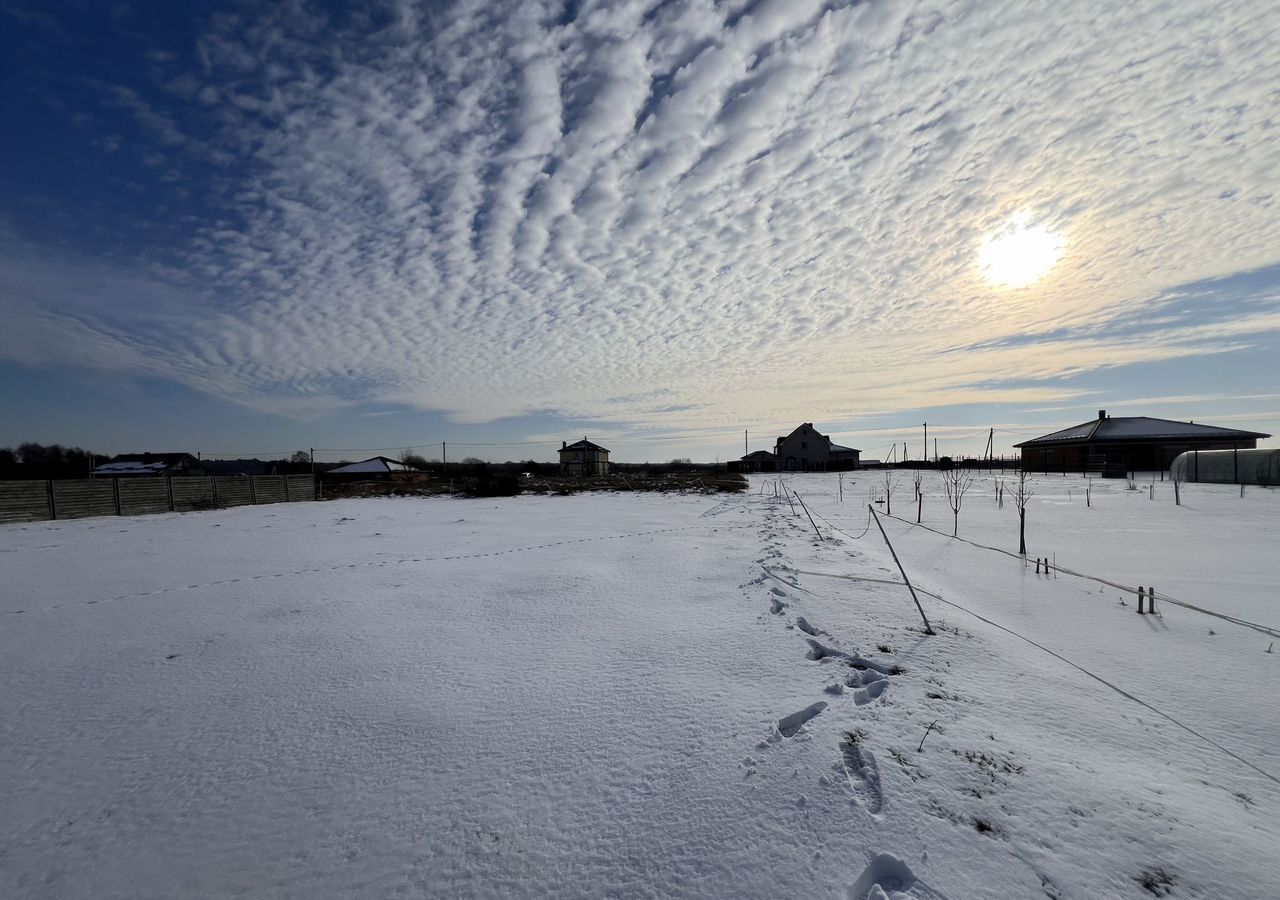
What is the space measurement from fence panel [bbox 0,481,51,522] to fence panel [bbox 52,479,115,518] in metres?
0.25

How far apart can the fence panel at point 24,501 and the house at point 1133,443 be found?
143ft

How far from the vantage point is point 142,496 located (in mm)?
16484

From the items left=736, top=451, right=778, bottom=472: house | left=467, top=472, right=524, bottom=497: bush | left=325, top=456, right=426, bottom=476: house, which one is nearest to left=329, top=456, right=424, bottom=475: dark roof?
left=325, top=456, right=426, bottom=476: house

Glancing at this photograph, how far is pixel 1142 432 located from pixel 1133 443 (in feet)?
5.29

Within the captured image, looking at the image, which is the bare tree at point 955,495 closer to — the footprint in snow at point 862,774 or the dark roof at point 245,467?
the footprint in snow at point 862,774

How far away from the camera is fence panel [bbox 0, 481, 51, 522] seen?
1362 cm

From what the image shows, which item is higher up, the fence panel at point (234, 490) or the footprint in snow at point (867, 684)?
the fence panel at point (234, 490)

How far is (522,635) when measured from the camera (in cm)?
410

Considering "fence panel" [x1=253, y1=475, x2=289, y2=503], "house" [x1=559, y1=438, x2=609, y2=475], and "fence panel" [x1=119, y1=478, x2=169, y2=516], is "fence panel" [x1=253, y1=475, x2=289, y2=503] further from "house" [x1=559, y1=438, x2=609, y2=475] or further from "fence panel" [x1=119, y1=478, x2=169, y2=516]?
"house" [x1=559, y1=438, x2=609, y2=475]

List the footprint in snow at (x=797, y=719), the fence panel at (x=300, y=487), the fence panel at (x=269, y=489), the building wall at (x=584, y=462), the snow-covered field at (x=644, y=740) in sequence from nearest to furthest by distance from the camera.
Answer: the snow-covered field at (x=644, y=740) → the footprint in snow at (x=797, y=719) → the fence panel at (x=269, y=489) → the fence panel at (x=300, y=487) → the building wall at (x=584, y=462)

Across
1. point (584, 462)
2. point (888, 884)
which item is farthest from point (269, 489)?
point (584, 462)

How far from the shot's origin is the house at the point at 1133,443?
29.2 m

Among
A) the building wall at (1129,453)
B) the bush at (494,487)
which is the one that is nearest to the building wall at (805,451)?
the building wall at (1129,453)

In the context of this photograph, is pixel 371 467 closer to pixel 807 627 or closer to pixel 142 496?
pixel 142 496
